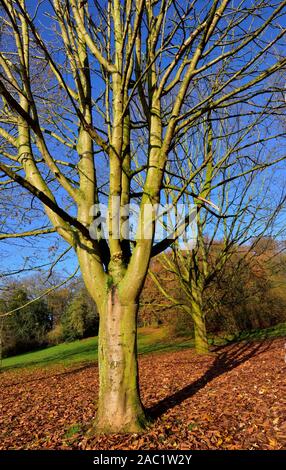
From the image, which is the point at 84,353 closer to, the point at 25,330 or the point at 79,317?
the point at 25,330

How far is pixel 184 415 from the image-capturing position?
157 inches

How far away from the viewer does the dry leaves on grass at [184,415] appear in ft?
10.5

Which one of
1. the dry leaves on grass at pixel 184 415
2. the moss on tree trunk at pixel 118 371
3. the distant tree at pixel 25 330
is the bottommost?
the dry leaves on grass at pixel 184 415

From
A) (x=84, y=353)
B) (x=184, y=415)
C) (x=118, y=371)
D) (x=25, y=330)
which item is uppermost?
(x=25, y=330)

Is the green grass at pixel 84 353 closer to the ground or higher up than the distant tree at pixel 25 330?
closer to the ground

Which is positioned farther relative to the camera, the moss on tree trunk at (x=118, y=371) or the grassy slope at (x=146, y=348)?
the grassy slope at (x=146, y=348)

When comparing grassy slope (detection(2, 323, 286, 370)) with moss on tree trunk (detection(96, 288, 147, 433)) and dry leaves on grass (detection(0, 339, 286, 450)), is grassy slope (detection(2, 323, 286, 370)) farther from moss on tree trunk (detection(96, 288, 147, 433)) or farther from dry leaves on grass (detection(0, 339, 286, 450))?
moss on tree trunk (detection(96, 288, 147, 433))

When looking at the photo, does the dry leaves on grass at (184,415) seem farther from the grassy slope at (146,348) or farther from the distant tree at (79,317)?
the distant tree at (79,317)

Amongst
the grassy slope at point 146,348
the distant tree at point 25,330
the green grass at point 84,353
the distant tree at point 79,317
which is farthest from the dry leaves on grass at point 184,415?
the distant tree at point 79,317

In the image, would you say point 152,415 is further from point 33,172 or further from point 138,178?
point 138,178

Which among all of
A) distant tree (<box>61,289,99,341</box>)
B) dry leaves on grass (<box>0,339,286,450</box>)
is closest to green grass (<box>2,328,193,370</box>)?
distant tree (<box>61,289,99,341</box>)

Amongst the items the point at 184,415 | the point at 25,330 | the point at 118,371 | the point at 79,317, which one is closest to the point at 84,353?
the point at 25,330

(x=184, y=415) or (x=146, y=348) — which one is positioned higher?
(x=146, y=348)
